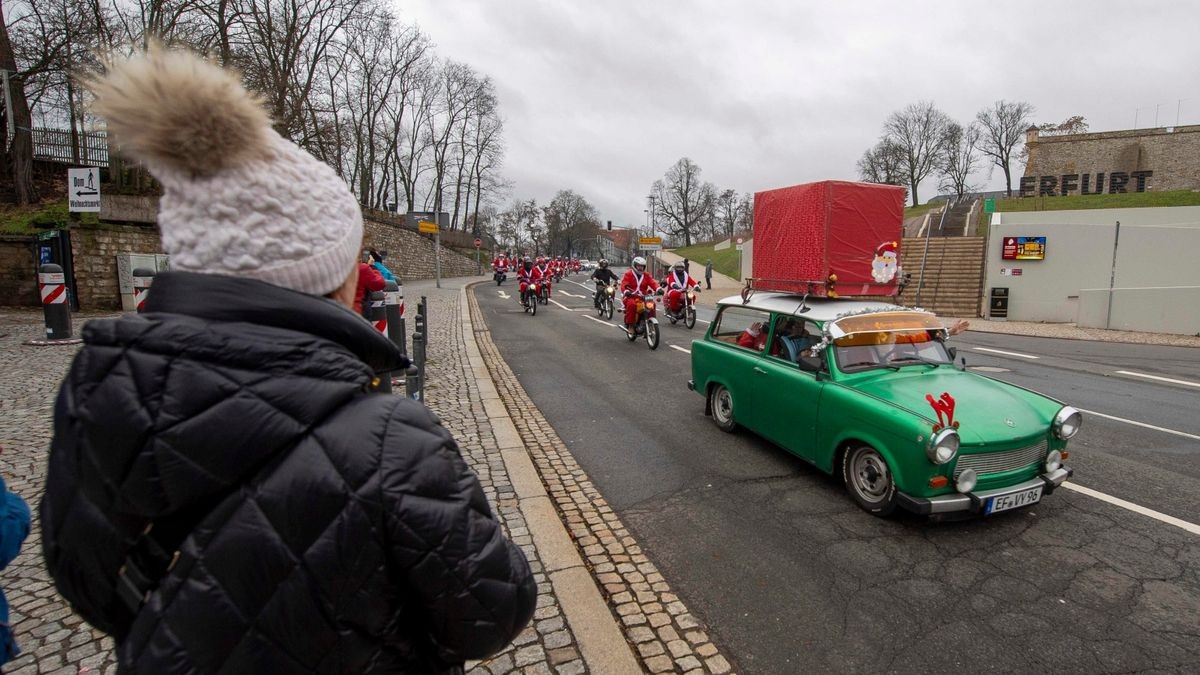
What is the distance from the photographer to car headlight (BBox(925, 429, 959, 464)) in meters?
4.01

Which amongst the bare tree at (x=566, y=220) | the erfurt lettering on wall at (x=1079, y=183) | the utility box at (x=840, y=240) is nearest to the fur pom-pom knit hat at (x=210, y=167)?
the utility box at (x=840, y=240)

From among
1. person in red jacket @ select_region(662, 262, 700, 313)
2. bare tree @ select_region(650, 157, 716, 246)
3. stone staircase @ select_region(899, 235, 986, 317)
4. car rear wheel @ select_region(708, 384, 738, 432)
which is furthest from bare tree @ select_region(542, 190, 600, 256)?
car rear wheel @ select_region(708, 384, 738, 432)

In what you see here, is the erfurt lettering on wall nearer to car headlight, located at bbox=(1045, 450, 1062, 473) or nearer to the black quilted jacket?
car headlight, located at bbox=(1045, 450, 1062, 473)

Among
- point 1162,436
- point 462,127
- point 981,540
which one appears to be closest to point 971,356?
point 1162,436

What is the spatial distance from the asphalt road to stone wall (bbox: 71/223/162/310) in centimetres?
1477

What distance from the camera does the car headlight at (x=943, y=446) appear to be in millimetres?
4012

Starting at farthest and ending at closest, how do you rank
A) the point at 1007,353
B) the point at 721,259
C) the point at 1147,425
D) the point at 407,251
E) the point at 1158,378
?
the point at 721,259, the point at 407,251, the point at 1007,353, the point at 1158,378, the point at 1147,425

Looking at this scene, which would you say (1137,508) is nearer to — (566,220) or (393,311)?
(393,311)

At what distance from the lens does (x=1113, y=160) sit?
6184 centimetres

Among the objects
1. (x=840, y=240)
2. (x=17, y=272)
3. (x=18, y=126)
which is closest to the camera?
(x=840, y=240)

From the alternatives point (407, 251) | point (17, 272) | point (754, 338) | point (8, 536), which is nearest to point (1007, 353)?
point (754, 338)

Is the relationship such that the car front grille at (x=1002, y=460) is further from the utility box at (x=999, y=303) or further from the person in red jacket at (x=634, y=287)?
the utility box at (x=999, y=303)

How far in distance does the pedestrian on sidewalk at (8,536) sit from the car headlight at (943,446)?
4.45 metres

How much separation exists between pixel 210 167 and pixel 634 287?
1313 cm
